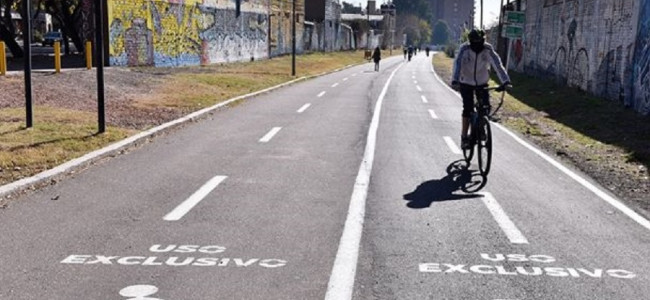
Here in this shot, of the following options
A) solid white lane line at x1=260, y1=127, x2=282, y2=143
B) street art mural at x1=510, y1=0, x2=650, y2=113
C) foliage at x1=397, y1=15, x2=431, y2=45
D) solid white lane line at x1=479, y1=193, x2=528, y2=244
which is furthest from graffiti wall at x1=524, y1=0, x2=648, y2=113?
foliage at x1=397, y1=15, x2=431, y2=45

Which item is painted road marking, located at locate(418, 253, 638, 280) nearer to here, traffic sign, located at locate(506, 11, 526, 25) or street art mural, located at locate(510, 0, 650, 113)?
street art mural, located at locate(510, 0, 650, 113)

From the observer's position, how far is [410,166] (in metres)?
10.0

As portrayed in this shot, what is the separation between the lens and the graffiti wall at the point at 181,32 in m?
27.7

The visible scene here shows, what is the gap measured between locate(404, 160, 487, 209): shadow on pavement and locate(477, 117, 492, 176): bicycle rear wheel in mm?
137

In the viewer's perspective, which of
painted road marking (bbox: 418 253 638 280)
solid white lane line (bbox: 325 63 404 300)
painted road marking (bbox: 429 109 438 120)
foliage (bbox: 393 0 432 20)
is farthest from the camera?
foliage (bbox: 393 0 432 20)

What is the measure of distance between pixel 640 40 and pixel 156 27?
20978 millimetres

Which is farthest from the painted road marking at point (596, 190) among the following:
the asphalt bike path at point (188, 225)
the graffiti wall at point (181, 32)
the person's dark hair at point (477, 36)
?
the graffiti wall at point (181, 32)

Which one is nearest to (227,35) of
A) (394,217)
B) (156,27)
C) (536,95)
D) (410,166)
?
(156,27)

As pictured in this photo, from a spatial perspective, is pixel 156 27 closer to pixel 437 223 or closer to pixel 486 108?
pixel 486 108

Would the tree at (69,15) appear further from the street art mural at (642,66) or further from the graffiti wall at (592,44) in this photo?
the street art mural at (642,66)

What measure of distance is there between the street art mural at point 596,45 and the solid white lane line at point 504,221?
30.7 ft

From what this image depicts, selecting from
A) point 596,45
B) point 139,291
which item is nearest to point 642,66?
point 596,45

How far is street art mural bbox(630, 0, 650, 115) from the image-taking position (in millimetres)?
15461

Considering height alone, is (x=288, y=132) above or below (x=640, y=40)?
below
